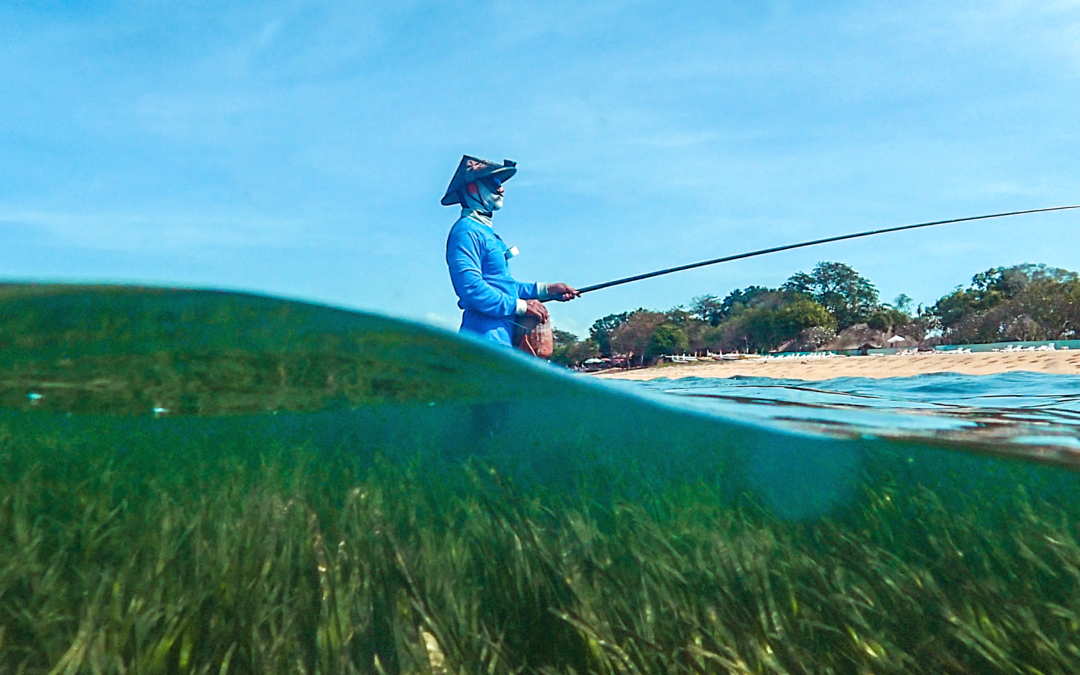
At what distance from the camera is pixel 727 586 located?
2.88 metres

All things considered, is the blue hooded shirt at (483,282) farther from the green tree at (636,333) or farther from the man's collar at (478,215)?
the green tree at (636,333)

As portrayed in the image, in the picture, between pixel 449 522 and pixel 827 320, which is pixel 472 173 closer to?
pixel 449 522

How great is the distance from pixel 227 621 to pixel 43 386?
220 inches

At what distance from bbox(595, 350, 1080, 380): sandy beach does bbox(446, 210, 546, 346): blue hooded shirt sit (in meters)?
2.03

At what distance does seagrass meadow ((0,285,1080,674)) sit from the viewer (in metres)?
2.45

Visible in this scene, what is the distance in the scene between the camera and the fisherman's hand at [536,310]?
4.98m

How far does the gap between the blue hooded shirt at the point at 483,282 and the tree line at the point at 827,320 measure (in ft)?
3.32

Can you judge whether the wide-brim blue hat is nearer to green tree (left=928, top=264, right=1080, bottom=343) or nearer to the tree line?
the tree line

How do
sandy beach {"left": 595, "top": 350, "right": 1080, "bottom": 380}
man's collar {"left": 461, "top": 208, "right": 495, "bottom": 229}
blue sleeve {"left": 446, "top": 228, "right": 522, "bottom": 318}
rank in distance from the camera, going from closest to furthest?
blue sleeve {"left": 446, "top": 228, "right": 522, "bottom": 318} → man's collar {"left": 461, "top": 208, "right": 495, "bottom": 229} → sandy beach {"left": 595, "top": 350, "right": 1080, "bottom": 380}

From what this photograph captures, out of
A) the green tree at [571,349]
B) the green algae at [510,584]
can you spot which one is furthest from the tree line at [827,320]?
the green algae at [510,584]

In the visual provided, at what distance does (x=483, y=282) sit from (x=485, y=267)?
0.27 meters

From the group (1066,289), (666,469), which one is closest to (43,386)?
(666,469)

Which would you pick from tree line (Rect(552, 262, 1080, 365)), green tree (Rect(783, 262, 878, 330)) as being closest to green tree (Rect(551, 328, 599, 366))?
tree line (Rect(552, 262, 1080, 365))

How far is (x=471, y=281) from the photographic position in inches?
192
